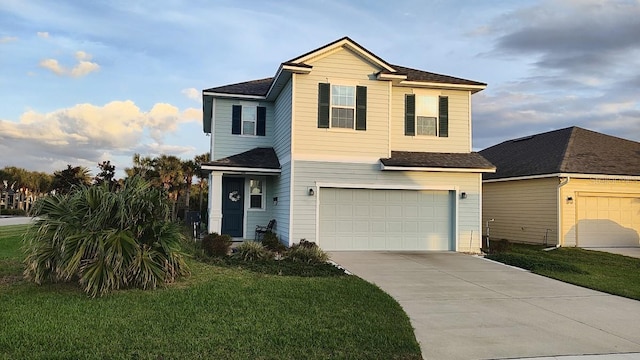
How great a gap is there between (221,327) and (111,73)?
14775 mm

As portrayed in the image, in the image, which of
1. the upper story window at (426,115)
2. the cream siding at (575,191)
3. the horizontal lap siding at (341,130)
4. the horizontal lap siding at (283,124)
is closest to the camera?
the horizontal lap siding at (341,130)

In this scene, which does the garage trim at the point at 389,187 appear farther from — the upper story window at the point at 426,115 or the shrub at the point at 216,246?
the shrub at the point at 216,246

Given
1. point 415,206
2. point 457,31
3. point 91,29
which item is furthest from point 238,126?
point 457,31

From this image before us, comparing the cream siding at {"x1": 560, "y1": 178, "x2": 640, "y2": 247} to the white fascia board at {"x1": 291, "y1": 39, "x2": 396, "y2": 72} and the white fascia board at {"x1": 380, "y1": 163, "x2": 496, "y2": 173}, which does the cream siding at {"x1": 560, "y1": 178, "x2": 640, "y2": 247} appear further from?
the white fascia board at {"x1": 291, "y1": 39, "x2": 396, "y2": 72}

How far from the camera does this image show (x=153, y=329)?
231 inches

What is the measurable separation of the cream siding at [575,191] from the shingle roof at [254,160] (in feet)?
36.0

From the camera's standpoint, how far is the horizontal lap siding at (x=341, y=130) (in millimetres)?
14211

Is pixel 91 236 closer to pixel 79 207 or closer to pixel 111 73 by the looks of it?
pixel 79 207

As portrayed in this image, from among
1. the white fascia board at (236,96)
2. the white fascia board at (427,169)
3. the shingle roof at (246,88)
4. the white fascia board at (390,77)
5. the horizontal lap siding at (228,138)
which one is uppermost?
the shingle roof at (246,88)

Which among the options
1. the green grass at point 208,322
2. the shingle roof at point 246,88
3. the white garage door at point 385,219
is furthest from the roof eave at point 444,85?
the green grass at point 208,322

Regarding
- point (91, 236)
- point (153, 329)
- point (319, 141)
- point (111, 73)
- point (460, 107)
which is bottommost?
point (153, 329)

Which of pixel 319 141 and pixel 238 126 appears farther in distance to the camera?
pixel 238 126

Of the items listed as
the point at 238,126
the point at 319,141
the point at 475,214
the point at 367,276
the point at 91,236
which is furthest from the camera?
the point at 238,126

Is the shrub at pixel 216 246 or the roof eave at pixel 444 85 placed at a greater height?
the roof eave at pixel 444 85
